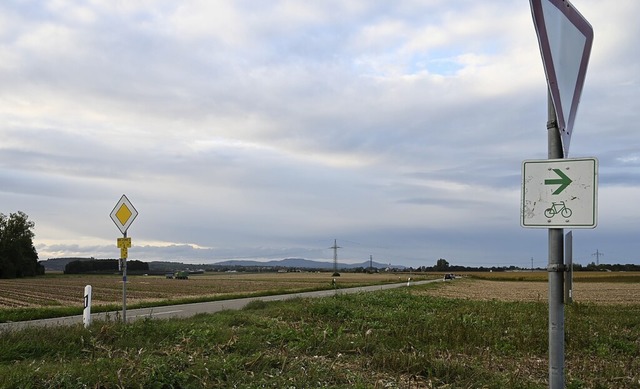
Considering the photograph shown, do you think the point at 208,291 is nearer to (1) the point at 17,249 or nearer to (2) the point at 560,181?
(2) the point at 560,181

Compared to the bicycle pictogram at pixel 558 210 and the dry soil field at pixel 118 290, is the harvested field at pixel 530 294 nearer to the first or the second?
the dry soil field at pixel 118 290

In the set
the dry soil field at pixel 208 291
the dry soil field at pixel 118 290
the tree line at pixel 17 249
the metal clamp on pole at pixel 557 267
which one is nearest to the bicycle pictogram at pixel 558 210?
the metal clamp on pole at pixel 557 267

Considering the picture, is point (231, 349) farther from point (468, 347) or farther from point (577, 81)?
point (577, 81)

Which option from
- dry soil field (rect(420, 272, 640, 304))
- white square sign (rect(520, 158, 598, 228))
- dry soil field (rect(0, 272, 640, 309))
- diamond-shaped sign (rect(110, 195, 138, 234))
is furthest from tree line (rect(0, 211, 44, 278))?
white square sign (rect(520, 158, 598, 228))

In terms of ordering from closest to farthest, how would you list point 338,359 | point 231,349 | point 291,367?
point 291,367 < point 338,359 < point 231,349

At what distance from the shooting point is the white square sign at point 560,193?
277 cm

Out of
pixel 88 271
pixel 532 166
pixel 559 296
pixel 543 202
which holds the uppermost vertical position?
pixel 532 166

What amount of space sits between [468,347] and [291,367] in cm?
381

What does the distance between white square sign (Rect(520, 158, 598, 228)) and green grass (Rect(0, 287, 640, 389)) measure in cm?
348

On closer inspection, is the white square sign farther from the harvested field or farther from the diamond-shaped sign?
the harvested field

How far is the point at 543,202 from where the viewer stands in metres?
2.89

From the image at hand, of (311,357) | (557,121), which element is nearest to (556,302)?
(557,121)

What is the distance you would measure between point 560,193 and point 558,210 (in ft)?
0.30

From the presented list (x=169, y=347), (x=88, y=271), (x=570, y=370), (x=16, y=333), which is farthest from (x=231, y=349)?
(x=88, y=271)
